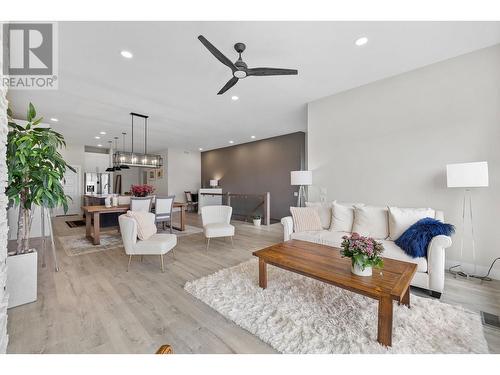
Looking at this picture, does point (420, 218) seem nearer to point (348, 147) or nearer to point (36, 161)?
point (348, 147)

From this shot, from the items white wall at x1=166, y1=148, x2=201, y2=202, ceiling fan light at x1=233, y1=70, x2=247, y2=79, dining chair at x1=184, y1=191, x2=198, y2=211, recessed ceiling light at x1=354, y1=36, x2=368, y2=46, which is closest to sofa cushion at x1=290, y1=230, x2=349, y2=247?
ceiling fan light at x1=233, y1=70, x2=247, y2=79

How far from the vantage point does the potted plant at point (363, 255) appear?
1.71 meters

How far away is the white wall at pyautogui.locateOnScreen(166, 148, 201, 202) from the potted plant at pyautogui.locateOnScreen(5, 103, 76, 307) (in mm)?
6796

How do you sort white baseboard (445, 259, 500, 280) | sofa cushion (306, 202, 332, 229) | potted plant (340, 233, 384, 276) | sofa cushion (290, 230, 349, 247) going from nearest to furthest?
potted plant (340, 233, 384, 276) < white baseboard (445, 259, 500, 280) < sofa cushion (290, 230, 349, 247) < sofa cushion (306, 202, 332, 229)

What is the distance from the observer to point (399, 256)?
2357 millimetres

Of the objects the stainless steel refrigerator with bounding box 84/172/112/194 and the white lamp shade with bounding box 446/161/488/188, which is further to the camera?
the stainless steel refrigerator with bounding box 84/172/112/194

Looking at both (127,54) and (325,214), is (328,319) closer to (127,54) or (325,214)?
(325,214)

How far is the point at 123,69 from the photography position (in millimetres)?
3018

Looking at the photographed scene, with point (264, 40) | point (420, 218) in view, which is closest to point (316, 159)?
point (420, 218)

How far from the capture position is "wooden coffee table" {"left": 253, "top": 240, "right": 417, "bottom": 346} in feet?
4.86

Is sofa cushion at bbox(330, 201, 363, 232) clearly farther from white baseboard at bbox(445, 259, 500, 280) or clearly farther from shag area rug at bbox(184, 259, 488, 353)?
white baseboard at bbox(445, 259, 500, 280)

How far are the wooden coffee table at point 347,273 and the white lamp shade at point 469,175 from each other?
136 centimetres

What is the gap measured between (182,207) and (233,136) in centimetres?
328
